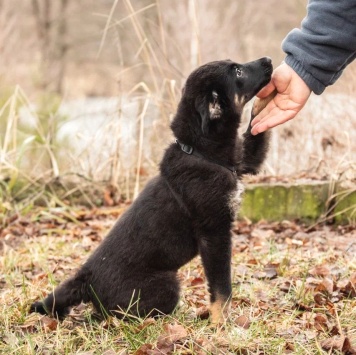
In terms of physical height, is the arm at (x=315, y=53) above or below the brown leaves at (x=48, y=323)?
above

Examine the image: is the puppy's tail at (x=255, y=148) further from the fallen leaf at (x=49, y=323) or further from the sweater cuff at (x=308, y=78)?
the fallen leaf at (x=49, y=323)

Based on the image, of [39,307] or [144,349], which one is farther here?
[39,307]

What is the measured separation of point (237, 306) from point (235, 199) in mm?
659

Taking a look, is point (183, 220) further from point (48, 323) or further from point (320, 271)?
point (320, 271)

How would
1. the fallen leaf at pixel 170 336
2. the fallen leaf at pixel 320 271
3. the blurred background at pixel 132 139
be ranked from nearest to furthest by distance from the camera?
1. the fallen leaf at pixel 170 336
2. the fallen leaf at pixel 320 271
3. the blurred background at pixel 132 139

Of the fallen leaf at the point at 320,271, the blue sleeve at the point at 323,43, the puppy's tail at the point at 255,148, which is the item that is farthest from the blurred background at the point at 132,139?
the blue sleeve at the point at 323,43

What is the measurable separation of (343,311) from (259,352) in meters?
0.71

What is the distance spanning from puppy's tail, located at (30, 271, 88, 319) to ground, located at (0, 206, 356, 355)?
7cm

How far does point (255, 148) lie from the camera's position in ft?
13.8

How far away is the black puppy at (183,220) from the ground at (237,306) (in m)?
0.16

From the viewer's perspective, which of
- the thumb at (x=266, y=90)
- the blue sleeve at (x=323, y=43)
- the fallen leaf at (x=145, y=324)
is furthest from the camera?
the thumb at (x=266, y=90)

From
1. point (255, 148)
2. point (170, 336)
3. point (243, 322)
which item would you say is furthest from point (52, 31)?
point (170, 336)

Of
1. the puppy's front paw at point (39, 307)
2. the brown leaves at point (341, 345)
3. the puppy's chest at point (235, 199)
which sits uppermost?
the puppy's chest at point (235, 199)

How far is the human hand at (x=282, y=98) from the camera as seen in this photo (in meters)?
3.72
